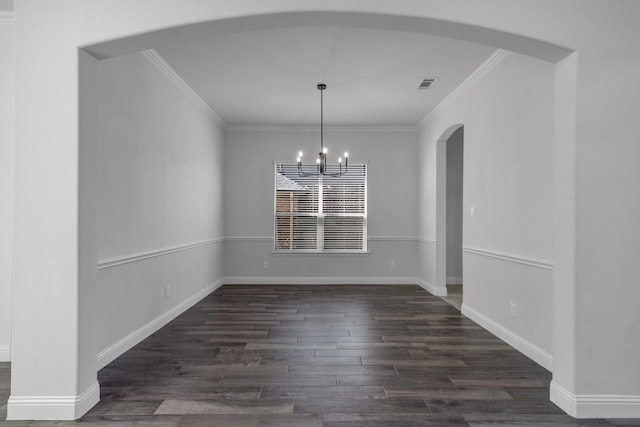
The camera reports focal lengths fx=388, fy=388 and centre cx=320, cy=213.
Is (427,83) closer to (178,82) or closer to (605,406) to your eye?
(178,82)

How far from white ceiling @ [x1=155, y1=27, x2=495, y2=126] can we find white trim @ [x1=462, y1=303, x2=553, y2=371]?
2747mm

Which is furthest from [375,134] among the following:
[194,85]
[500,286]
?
[500,286]

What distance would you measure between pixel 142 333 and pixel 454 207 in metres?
5.64

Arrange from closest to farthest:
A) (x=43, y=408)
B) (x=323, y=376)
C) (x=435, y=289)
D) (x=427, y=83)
→ (x=43, y=408), (x=323, y=376), (x=427, y=83), (x=435, y=289)

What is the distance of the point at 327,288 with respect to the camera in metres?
6.59

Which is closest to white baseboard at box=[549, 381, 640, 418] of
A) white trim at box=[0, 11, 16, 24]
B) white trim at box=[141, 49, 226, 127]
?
white trim at box=[141, 49, 226, 127]

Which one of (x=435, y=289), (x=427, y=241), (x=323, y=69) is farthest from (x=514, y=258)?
(x=427, y=241)

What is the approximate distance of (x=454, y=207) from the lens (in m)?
7.26

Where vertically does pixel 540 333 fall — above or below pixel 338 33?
below

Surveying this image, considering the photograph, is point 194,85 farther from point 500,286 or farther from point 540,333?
point 540,333

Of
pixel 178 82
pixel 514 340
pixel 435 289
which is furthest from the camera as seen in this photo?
pixel 435 289

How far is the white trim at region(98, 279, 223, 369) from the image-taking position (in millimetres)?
3131

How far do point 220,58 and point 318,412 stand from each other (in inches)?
135

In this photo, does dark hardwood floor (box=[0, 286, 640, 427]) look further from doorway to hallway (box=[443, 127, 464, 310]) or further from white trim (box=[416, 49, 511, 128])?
white trim (box=[416, 49, 511, 128])
